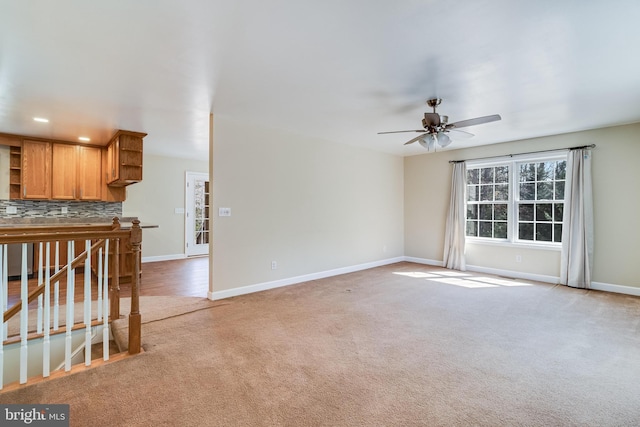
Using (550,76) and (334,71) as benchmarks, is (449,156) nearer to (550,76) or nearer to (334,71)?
(550,76)

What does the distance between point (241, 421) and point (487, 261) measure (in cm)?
549

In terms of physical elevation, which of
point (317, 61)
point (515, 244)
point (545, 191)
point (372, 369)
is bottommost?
point (372, 369)

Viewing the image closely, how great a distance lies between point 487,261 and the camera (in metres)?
5.83

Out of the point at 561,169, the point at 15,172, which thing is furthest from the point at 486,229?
the point at 15,172

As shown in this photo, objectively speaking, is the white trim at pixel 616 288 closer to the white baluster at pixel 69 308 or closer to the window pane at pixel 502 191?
the window pane at pixel 502 191

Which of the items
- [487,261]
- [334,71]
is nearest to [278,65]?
[334,71]

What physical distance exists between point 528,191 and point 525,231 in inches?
28.2

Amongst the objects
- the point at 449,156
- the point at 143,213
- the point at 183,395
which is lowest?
the point at 183,395

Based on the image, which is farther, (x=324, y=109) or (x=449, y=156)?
(x=449, y=156)

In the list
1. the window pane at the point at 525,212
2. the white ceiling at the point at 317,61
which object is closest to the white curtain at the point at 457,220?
the window pane at the point at 525,212

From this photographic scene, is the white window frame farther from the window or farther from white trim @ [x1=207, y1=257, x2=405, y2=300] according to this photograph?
white trim @ [x1=207, y1=257, x2=405, y2=300]

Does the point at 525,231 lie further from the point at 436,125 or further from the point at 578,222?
the point at 436,125

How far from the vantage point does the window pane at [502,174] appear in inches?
222

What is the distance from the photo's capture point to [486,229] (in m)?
5.91
